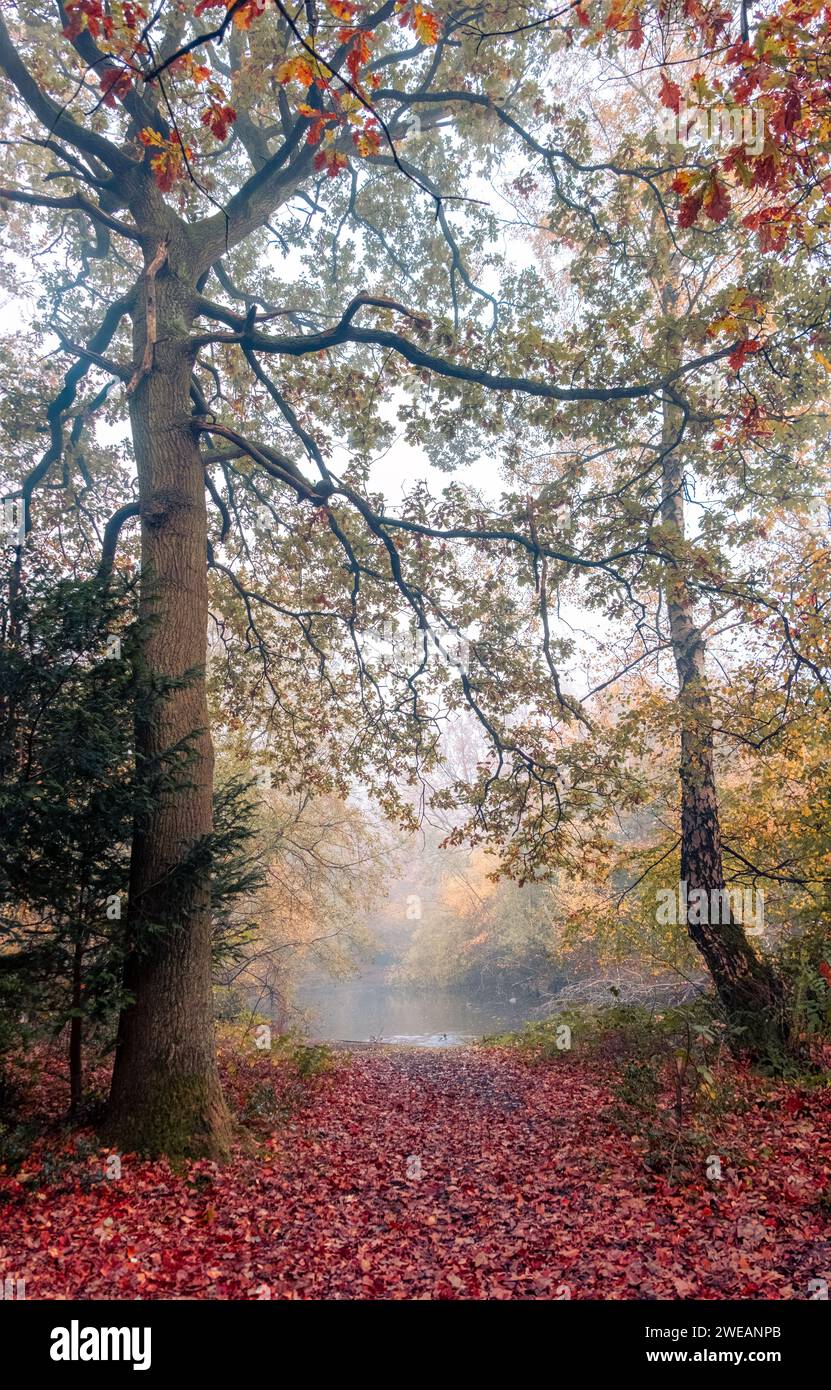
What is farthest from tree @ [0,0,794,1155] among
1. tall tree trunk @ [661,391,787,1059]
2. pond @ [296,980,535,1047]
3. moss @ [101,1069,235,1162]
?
pond @ [296,980,535,1047]

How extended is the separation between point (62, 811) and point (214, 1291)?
9.34 ft

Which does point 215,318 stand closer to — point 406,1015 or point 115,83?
point 115,83

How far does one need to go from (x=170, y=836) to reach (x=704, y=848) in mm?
5816

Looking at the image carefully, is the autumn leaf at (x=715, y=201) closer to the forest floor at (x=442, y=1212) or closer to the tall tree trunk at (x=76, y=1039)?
the forest floor at (x=442, y=1212)

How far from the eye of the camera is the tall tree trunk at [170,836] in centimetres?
487

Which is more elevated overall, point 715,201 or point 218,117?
point 218,117

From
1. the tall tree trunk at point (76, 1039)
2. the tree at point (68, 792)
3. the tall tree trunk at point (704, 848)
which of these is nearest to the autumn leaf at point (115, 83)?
the tree at point (68, 792)

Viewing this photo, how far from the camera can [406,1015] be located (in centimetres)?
2833

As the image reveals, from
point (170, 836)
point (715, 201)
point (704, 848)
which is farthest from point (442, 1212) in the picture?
point (715, 201)

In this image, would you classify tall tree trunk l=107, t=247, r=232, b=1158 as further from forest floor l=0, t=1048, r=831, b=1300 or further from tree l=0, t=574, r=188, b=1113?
forest floor l=0, t=1048, r=831, b=1300

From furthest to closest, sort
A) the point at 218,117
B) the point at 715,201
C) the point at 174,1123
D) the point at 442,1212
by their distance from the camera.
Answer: the point at 174,1123
the point at 442,1212
the point at 218,117
the point at 715,201

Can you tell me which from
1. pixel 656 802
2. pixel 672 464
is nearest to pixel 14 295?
pixel 672 464

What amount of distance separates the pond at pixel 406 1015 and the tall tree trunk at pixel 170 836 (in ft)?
35.1
